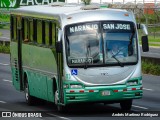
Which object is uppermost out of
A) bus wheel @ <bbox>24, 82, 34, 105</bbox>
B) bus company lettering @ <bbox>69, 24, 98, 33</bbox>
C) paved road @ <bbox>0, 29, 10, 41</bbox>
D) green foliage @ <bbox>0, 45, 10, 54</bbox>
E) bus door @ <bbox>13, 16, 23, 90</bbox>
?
bus company lettering @ <bbox>69, 24, 98, 33</bbox>

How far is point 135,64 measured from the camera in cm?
2158

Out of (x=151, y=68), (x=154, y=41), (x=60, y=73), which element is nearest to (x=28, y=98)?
(x=60, y=73)

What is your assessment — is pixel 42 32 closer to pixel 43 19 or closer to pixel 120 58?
pixel 43 19

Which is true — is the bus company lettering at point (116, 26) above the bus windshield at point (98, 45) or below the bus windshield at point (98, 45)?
above

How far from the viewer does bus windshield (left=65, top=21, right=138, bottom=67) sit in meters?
21.2

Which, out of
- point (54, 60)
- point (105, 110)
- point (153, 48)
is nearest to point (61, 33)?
point (54, 60)

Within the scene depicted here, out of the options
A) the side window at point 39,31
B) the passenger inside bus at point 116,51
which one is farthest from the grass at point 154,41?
the passenger inside bus at point 116,51

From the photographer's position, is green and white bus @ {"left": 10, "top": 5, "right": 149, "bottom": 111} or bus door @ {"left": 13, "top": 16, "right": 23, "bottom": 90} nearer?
green and white bus @ {"left": 10, "top": 5, "right": 149, "bottom": 111}

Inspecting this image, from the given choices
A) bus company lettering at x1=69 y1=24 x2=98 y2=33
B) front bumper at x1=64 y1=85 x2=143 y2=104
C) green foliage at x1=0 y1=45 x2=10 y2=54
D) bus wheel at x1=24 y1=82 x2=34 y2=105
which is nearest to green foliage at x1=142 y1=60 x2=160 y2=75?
bus wheel at x1=24 y1=82 x2=34 y2=105

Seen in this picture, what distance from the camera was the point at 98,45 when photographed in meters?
21.3

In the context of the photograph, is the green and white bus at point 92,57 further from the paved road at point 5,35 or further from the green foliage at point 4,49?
the paved road at point 5,35

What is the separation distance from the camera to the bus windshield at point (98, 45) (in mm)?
21219

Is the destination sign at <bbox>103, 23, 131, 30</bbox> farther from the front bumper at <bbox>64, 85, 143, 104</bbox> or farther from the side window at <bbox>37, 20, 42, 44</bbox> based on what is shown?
the side window at <bbox>37, 20, 42, 44</bbox>

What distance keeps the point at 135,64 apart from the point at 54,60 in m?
2.18
